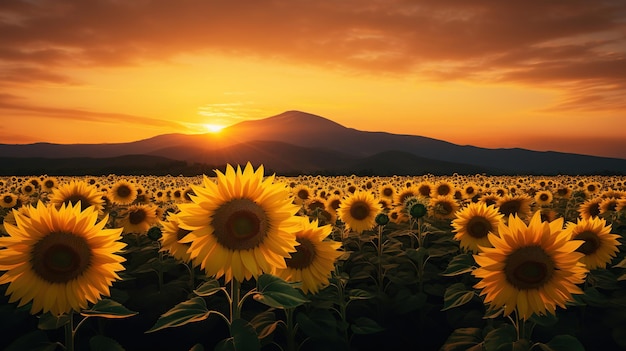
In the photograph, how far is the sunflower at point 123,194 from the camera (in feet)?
48.4

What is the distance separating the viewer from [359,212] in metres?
9.88

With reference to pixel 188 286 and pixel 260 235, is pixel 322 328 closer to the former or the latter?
pixel 260 235

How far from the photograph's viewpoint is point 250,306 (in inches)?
276

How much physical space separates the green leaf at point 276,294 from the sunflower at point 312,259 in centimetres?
129

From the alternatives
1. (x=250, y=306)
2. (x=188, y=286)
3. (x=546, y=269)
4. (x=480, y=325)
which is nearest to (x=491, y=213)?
(x=480, y=325)

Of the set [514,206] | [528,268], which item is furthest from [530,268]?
[514,206]

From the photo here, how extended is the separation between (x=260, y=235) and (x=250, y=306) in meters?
3.46

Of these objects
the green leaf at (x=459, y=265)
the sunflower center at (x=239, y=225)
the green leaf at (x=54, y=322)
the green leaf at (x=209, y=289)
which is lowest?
the green leaf at (x=54, y=322)

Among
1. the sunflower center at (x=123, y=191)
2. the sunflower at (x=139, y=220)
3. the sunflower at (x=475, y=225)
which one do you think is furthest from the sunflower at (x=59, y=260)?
the sunflower center at (x=123, y=191)

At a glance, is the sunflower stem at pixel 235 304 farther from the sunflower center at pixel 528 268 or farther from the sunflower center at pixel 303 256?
the sunflower center at pixel 528 268

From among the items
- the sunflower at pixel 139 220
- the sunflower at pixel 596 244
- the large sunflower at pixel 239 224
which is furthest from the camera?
the sunflower at pixel 139 220

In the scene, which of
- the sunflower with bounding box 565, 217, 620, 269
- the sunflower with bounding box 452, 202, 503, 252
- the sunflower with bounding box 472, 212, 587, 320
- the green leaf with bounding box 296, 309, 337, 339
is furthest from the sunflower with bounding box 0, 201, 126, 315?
the sunflower with bounding box 565, 217, 620, 269

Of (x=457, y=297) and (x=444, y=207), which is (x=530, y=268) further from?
(x=444, y=207)

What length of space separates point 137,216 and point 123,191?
5.40m
